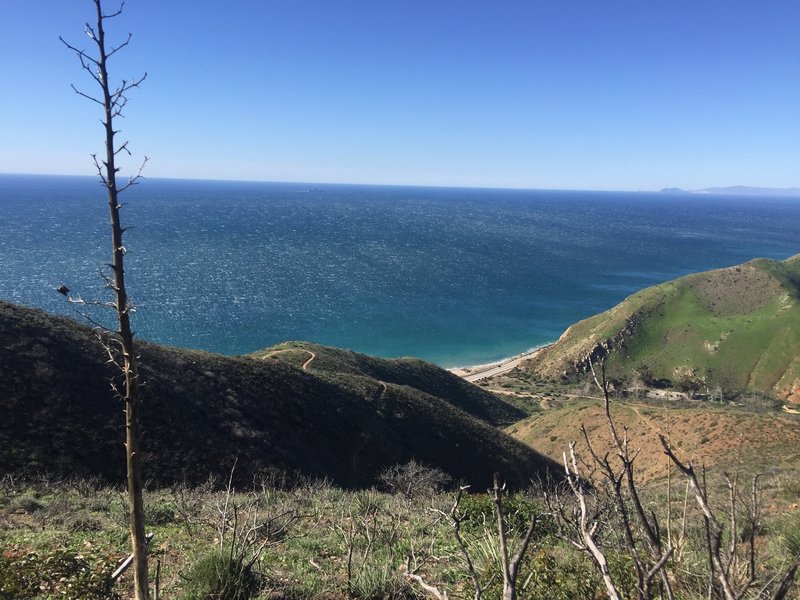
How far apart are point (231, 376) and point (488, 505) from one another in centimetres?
2195

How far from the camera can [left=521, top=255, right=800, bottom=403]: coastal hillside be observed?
8312cm

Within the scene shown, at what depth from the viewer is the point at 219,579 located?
666 centimetres

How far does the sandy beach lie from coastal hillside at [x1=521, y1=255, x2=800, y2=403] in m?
2.68

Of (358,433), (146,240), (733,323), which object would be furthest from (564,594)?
(146,240)

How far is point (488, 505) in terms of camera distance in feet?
42.0

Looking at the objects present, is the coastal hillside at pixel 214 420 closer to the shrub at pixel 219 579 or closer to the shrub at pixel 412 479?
the shrub at pixel 412 479

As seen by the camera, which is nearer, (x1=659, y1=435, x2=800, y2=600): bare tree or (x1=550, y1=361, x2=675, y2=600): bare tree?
(x1=659, y1=435, x2=800, y2=600): bare tree

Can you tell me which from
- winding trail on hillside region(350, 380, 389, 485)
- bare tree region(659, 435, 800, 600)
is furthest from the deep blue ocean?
bare tree region(659, 435, 800, 600)

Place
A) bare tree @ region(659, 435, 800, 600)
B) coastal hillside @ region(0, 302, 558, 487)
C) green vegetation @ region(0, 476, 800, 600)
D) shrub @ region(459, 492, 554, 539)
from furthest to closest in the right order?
coastal hillside @ region(0, 302, 558, 487)
shrub @ region(459, 492, 554, 539)
green vegetation @ region(0, 476, 800, 600)
bare tree @ region(659, 435, 800, 600)

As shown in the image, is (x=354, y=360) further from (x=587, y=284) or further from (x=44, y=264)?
(x=587, y=284)

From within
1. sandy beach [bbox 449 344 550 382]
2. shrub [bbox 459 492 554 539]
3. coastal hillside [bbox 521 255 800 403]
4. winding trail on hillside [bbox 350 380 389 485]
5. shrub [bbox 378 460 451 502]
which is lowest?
sandy beach [bbox 449 344 550 382]

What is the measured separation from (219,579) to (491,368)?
86719 millimetres

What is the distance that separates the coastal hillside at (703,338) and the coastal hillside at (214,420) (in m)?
55.1

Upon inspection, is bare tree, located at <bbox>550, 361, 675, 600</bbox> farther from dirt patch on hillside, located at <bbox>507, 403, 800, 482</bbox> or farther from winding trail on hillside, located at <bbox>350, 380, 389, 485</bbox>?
dirt patch on hillside, located at <bbox>507, 403, 800, 482</bbox>
